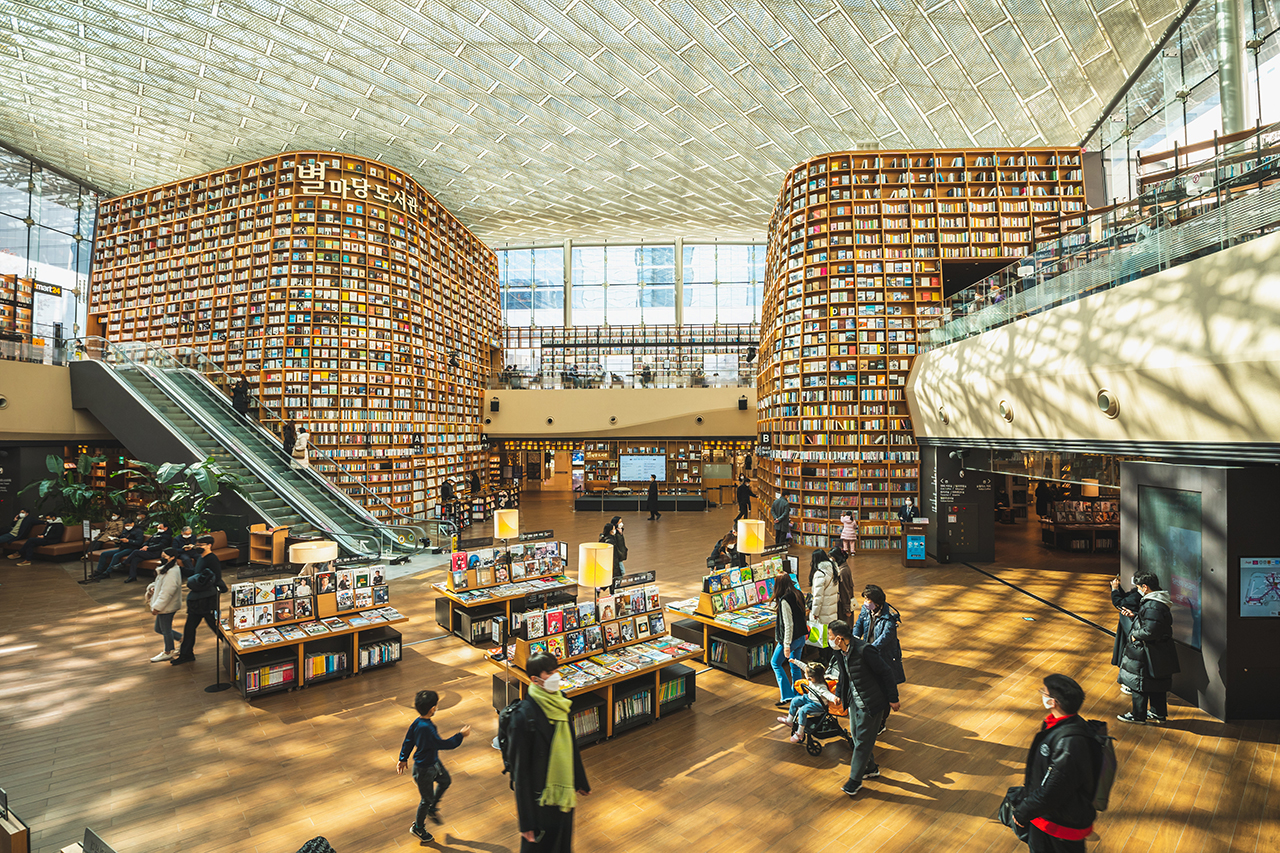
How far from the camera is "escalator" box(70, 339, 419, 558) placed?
35.1 ft

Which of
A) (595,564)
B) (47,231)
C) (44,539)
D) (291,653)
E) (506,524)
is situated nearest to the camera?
(595,564)

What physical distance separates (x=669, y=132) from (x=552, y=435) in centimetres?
→ 922

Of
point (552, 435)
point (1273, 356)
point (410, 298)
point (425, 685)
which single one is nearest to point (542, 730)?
point (425, 685)

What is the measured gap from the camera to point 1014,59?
11188 mm

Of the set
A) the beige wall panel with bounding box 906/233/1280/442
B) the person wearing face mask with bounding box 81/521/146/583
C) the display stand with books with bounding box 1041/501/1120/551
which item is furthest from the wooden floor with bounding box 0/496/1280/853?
the display stand with books with bounding box 1041/501/1120/551

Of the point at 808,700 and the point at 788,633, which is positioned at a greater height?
the point at 788,633

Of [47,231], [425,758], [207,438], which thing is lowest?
[425,758]

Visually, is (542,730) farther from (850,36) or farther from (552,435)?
(552,435)

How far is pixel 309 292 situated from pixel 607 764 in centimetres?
1268

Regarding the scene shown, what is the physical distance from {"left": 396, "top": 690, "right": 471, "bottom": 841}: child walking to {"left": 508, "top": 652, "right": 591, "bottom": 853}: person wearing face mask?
809mm

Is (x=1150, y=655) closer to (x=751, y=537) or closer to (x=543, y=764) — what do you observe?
(x=751, y=537)

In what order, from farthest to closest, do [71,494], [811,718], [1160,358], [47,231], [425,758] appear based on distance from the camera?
[47,231], [71,494], [1160,358], [811,718], [425,758]

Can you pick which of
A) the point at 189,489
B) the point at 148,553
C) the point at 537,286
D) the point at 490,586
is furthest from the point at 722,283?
the point at 148,553

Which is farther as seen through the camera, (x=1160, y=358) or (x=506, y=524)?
(x=506, y=524)
